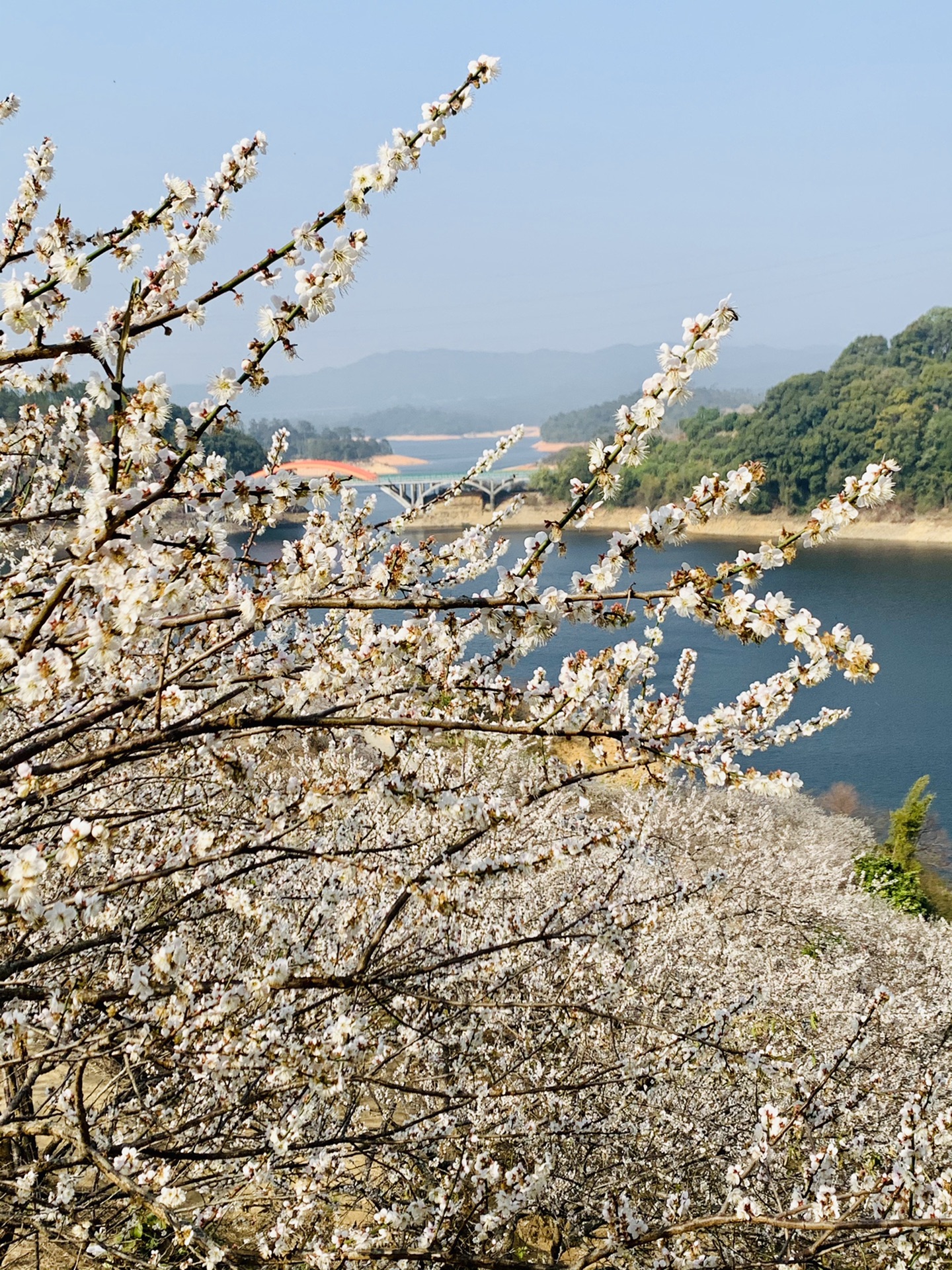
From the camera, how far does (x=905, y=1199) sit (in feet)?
10.5

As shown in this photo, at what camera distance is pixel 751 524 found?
52594 millimetres

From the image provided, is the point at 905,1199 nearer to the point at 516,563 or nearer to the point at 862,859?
the point at 516,563

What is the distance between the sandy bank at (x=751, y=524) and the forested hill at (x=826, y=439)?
1179 millimetres

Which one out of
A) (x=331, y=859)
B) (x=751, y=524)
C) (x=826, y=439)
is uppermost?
(x=826, y=439)

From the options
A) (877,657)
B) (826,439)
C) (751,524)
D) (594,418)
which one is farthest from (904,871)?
(594,418)

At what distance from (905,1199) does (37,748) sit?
3.09 meters

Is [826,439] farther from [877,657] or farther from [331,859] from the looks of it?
[331,859]

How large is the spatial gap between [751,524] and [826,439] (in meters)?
15.0

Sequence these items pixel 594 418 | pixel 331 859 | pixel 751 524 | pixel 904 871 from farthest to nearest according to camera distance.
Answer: pixel 594 418 → pixel 751 524 → pixel 904 871 → pixel 331 859

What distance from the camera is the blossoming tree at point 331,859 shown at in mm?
2258

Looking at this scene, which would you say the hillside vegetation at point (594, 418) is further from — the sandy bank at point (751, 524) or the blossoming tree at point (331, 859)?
the blossoming tree at point (331, 859)

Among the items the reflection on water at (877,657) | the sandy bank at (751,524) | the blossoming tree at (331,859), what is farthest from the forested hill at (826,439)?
the blossoming tree at (331,859)

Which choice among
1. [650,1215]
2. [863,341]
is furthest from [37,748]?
[863,341]

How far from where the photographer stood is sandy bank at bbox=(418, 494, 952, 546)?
172 feet
